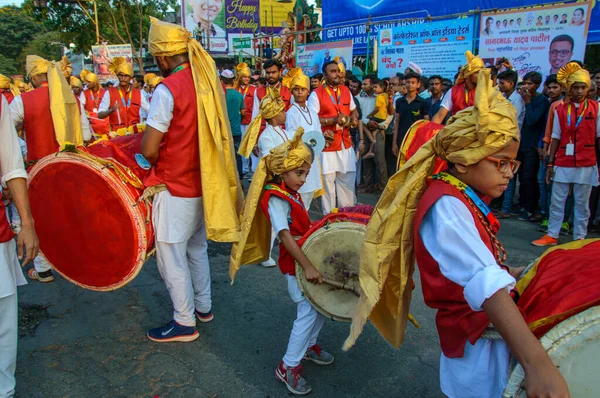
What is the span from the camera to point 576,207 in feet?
18.7

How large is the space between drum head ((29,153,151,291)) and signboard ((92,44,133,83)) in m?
16.2

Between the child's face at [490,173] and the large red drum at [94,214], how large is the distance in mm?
2349

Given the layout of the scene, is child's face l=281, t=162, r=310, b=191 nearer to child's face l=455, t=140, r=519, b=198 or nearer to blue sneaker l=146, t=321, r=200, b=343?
child's face l=455, t=140, r=519, b=198

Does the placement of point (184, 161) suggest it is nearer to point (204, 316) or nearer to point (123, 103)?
point (204, 316)

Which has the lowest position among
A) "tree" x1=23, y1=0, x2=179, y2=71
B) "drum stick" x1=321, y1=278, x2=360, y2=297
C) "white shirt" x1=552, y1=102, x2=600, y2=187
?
"drum stick" x1=321, y1=278, x2=360, y2=297

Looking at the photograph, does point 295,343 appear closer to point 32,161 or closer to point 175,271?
point 175,271

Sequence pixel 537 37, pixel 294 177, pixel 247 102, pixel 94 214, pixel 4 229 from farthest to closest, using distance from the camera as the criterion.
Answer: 1. pixel 247 102
2. pixel 537 37
3. pixel 94 214
4. pixel 294 177
5. pixel 4 229

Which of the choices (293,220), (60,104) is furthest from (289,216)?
(60,104)

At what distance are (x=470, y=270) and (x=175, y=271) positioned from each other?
2513 millimetres

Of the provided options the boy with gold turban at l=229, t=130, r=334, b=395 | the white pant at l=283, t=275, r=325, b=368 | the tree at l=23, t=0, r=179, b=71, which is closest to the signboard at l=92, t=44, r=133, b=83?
the tree at l=23, t=0, r=179, b=71

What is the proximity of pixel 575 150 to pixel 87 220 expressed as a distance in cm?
533

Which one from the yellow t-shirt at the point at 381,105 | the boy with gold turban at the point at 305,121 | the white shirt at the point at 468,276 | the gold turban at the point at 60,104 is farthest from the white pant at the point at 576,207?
the gold turban at the point at 60,104

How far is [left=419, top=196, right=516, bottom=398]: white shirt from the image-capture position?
1.53m

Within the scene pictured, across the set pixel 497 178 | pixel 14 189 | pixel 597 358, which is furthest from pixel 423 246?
pixel 14 189
